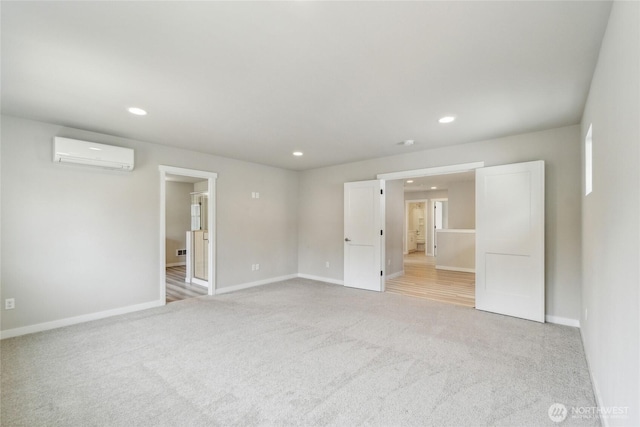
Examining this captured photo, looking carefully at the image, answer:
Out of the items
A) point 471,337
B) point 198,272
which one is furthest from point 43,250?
point 471,337

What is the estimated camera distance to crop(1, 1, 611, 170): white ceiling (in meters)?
1.63

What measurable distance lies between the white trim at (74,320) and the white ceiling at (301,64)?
2.43 metres

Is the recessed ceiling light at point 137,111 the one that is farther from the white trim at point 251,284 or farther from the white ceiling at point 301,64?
the white trim at point 251,284

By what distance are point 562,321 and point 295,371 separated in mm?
3443

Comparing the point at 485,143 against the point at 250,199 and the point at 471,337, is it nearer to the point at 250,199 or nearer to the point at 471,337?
the point at 471,337

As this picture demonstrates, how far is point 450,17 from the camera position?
64.8 inches

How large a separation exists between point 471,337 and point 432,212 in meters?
9.21

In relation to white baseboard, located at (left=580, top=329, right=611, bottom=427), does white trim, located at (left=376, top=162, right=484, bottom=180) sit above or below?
above

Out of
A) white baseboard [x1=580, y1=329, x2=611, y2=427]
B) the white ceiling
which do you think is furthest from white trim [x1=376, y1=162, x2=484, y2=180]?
white baseboard [x1=580, y1=329, x2=611, y2=427]

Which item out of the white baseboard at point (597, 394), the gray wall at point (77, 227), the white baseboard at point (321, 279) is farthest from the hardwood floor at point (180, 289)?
the white baseboard at point (597, 394)

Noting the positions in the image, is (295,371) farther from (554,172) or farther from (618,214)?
(554,172)

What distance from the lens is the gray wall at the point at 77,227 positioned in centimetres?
324

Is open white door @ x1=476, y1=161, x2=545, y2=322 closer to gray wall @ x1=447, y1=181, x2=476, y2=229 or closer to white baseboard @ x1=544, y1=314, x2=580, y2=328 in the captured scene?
white baseboard @ x1=544, y1=314, x2=580, y2=328

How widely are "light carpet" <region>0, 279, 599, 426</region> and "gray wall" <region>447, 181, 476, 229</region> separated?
17.5ft
